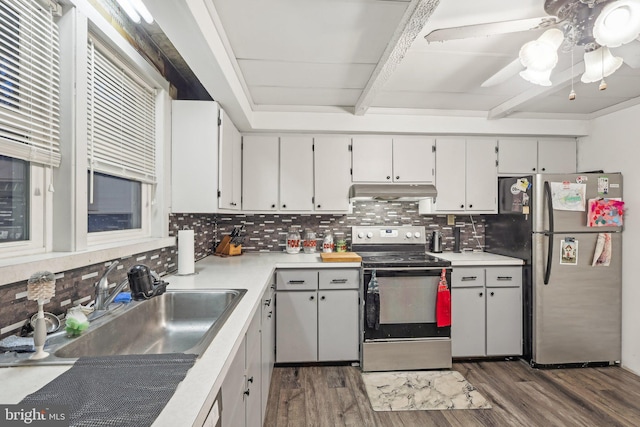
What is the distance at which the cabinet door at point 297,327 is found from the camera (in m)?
2.81

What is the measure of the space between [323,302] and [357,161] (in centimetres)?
140

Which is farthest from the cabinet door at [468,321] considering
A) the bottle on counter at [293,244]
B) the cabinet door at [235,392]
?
the cabinet door at [235,392]

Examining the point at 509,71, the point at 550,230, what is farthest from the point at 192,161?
the point at 550,230


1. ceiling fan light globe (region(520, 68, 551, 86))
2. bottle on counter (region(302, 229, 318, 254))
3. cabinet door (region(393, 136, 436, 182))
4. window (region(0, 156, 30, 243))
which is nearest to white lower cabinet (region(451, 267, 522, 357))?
cabinet door (region(393, 136, 436, 182))

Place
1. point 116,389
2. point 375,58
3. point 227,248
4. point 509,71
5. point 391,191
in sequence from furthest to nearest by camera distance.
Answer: point 227,248 → point 391,191 → point 375,58 → point 509,71 → point 116,389

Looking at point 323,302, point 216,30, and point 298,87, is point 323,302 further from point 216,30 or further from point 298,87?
point 216,30

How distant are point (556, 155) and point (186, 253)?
3.65 m

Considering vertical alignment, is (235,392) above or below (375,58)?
below

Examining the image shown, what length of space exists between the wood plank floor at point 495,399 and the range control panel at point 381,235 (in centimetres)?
123

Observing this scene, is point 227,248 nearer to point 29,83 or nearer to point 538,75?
point 29,83

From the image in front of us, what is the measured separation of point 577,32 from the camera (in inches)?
59.1

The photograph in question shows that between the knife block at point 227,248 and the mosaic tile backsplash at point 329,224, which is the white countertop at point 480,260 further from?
the knife block at point 227,248

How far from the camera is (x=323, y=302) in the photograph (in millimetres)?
2834

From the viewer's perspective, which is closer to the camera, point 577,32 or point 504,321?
point 577,32
